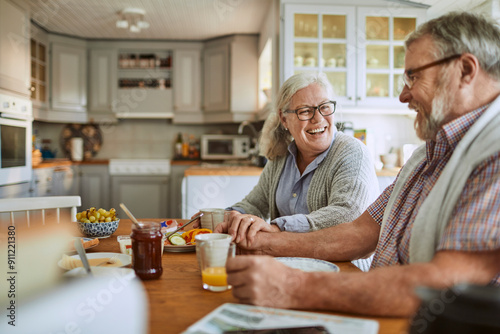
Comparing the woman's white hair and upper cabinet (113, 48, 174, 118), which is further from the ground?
upper cabinet (113, 48, 174, 118)

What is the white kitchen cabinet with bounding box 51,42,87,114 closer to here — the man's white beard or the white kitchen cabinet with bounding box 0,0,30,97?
the white kitchen cabinet with bounding box 0,0,30,97

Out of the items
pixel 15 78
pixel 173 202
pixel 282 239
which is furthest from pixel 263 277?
pixel 173 202

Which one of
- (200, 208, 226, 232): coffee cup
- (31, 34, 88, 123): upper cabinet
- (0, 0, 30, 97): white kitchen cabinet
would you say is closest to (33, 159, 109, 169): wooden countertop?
(31, 34, 88, 123): upper cabinet

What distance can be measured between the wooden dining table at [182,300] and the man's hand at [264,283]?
53 millimetres

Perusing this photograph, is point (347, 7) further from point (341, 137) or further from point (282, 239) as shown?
point (282, 239)

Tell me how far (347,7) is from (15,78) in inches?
122

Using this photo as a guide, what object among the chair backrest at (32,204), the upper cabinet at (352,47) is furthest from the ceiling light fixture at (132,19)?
the chair backrest at (32,204)

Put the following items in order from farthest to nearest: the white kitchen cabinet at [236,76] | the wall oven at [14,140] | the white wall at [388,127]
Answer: the white kitchen cabinet at [236,76], the white wall at [388,127], the wall oven at [14,140]

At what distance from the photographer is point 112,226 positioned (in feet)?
4.50

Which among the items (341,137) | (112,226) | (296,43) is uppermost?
(296,43)

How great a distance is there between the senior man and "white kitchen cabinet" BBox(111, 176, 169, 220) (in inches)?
154

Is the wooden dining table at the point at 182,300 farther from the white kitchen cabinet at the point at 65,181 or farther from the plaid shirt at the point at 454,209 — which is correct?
the white kitchen cabinet at the point at 65,181

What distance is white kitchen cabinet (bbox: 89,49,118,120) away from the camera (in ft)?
17.0

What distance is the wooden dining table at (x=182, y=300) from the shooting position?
0.69 metres
